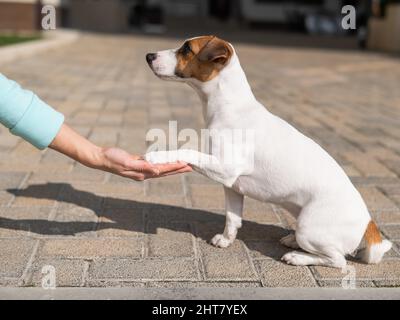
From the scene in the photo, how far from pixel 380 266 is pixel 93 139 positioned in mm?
3730

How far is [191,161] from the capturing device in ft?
10.5

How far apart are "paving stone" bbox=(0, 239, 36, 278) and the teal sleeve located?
666 millimetres

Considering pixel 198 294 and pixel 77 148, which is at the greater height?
pixel 77 148

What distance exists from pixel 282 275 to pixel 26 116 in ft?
5.47

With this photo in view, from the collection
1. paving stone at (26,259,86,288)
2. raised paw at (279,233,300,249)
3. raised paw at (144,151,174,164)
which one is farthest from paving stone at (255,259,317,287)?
paving stone at (26,259,86,288)

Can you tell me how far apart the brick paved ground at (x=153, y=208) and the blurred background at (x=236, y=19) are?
12.2 m

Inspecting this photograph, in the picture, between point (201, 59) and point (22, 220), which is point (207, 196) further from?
point (201, 59)

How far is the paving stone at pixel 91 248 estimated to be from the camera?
11.2ft

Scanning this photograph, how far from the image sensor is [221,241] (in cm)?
360

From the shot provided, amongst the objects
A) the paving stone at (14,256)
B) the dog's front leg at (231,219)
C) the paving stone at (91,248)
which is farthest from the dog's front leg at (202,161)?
the paving stone at (14,256)

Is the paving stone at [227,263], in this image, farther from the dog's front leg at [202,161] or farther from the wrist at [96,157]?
the wrist at [96,157]

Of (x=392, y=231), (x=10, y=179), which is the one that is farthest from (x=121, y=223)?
(x=392, y=231)

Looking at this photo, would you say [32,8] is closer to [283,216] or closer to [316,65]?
[316,65]

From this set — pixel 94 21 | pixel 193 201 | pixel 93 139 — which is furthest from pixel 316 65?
pixel 94 21
